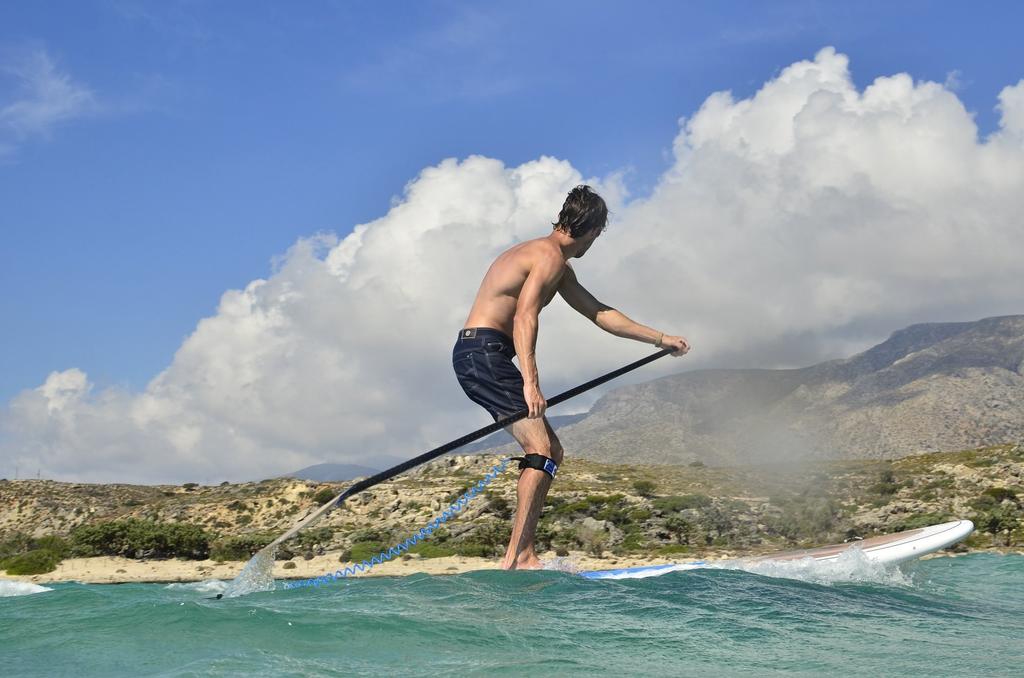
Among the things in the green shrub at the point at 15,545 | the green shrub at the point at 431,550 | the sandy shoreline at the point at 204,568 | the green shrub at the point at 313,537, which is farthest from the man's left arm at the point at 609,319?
the green shrub at the point at 15,545

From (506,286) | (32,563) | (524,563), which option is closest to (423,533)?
(524,563)

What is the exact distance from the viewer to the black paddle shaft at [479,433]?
860 cm

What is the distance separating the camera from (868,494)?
3975 cm

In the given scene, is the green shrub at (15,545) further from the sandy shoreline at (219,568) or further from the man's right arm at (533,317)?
the man's right arm at (533,317)

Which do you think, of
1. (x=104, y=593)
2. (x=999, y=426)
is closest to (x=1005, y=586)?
(x=104, y=593)

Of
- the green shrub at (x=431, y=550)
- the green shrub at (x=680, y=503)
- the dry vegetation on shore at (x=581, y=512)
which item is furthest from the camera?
the green shrub at (x=680, y=503)

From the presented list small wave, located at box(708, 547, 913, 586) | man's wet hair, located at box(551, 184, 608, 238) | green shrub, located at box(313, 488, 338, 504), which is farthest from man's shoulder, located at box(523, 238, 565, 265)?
green shrub, located at box(313, 488, 338, 504)

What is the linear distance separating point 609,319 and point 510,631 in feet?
12.5

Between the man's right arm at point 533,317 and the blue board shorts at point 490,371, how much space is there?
8.2 inches

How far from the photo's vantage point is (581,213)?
9.28 m

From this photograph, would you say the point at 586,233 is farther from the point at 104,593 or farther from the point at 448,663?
the point at 104,593

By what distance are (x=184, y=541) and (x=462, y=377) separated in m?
31.7

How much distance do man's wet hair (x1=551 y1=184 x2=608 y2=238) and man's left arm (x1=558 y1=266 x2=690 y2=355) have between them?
1.38 feet

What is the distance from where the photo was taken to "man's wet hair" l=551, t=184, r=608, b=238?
9.29 m
